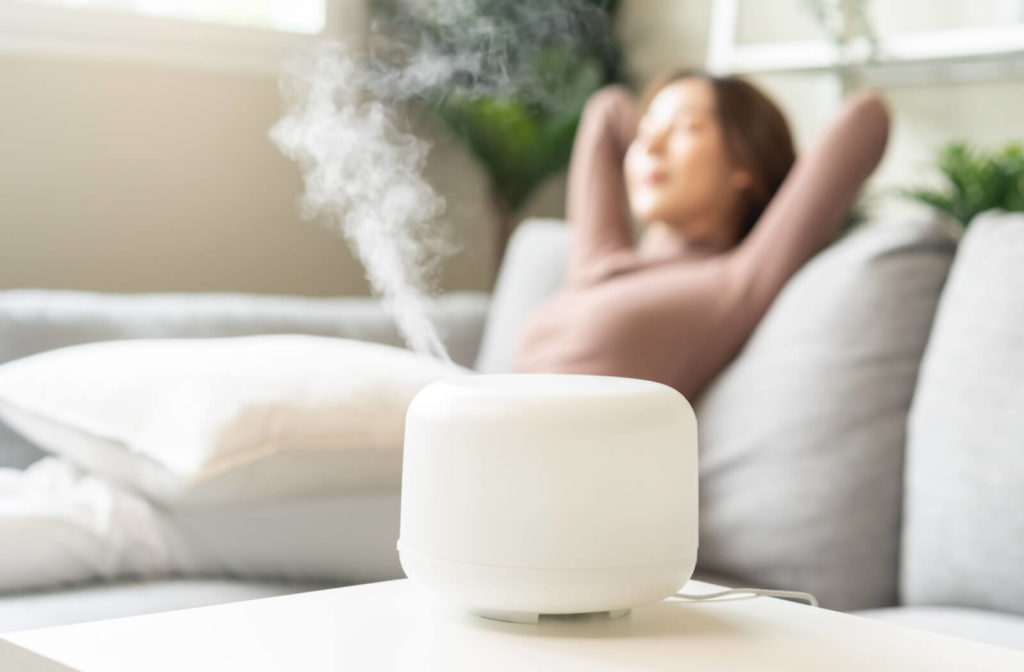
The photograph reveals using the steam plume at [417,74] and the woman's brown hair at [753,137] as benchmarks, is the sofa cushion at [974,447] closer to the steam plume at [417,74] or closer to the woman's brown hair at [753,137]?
the woman's brown hair at [753,137]

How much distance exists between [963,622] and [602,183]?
1134 millimetres

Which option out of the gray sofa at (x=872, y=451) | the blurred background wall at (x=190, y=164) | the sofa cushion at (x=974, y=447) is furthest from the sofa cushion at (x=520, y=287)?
the blurred background wall at (x=190, y=164)

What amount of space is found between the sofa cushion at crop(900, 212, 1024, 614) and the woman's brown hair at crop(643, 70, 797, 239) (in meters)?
0.50

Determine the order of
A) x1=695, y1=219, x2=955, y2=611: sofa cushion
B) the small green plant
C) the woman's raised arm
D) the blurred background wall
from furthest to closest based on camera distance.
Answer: the blurred background wall < the small green plant < the woman's raised arm < x1=695, y1=219, x2=955, y2=611: sofa cushion

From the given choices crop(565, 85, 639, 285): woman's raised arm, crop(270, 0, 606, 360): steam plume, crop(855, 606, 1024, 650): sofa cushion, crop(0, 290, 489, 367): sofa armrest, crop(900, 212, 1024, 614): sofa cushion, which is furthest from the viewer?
crop(270, 0, 606, 360): steam plume

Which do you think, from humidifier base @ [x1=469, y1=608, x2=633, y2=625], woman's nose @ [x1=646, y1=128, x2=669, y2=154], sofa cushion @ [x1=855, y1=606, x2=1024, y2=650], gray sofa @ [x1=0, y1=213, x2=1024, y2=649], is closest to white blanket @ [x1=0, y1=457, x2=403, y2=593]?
gray sofa @ [x1=0, y1=213, x2=1024, y2=649]

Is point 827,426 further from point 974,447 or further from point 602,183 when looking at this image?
point 602,183

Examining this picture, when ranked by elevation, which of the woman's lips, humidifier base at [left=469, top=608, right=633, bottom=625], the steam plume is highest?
the steam plume

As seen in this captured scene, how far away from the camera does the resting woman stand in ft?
5.47

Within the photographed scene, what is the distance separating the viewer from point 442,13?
3.04 meters

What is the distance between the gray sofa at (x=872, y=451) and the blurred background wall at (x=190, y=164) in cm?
89

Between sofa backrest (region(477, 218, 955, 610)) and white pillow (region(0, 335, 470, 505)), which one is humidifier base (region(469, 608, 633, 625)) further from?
sofa backrest (region(477, 218, 955, 610))

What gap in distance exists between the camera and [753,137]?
75.8 inches

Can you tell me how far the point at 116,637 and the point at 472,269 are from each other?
2.78 metres
